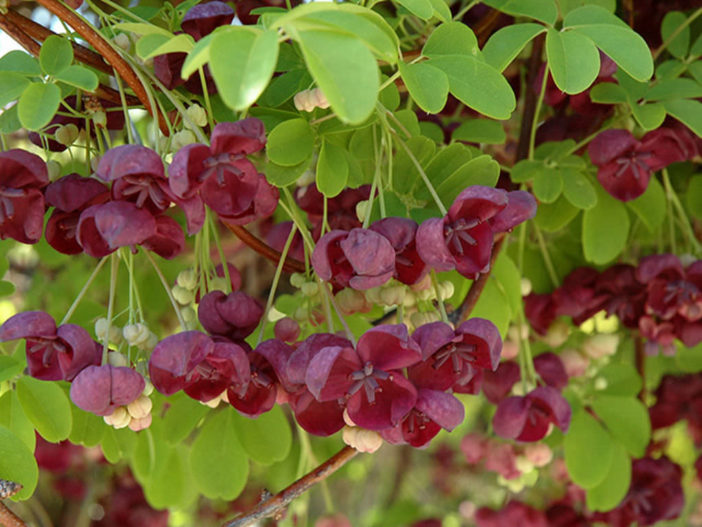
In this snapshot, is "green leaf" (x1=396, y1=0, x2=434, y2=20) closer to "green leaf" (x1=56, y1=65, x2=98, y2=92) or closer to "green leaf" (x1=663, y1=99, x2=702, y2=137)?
"green leaf" (x1=56, y1=65, x2=98, y2=92)

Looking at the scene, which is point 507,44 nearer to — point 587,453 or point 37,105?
point 37,105

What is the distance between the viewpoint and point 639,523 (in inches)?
63.2

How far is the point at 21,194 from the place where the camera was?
89cm

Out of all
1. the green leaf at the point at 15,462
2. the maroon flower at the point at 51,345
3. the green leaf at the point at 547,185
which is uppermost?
the maroon flower at the point at 51,345

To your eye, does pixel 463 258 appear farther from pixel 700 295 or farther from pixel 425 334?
pixel 700 295

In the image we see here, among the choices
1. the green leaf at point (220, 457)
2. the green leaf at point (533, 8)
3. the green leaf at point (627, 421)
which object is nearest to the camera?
the green leaf at point (533, 8)

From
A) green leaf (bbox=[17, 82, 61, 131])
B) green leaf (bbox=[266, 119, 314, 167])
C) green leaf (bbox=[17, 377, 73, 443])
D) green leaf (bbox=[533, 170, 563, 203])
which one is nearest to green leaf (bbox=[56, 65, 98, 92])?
green leaf (bbox=[17, 82, 61, 131])

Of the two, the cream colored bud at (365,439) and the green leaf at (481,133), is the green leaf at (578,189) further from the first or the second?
the cream colored bud at (365,439)

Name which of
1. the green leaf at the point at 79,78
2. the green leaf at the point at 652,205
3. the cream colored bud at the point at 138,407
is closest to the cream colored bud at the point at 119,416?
the cream colored bud at the point at 138,407

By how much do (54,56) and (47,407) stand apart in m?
0.43

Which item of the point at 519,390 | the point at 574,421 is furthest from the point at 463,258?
the point at 574,421

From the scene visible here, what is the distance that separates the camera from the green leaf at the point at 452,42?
0.93m

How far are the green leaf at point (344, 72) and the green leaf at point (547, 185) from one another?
Answer: 675mm

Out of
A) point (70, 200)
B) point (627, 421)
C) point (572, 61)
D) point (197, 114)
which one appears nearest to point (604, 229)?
point (627, 421)
